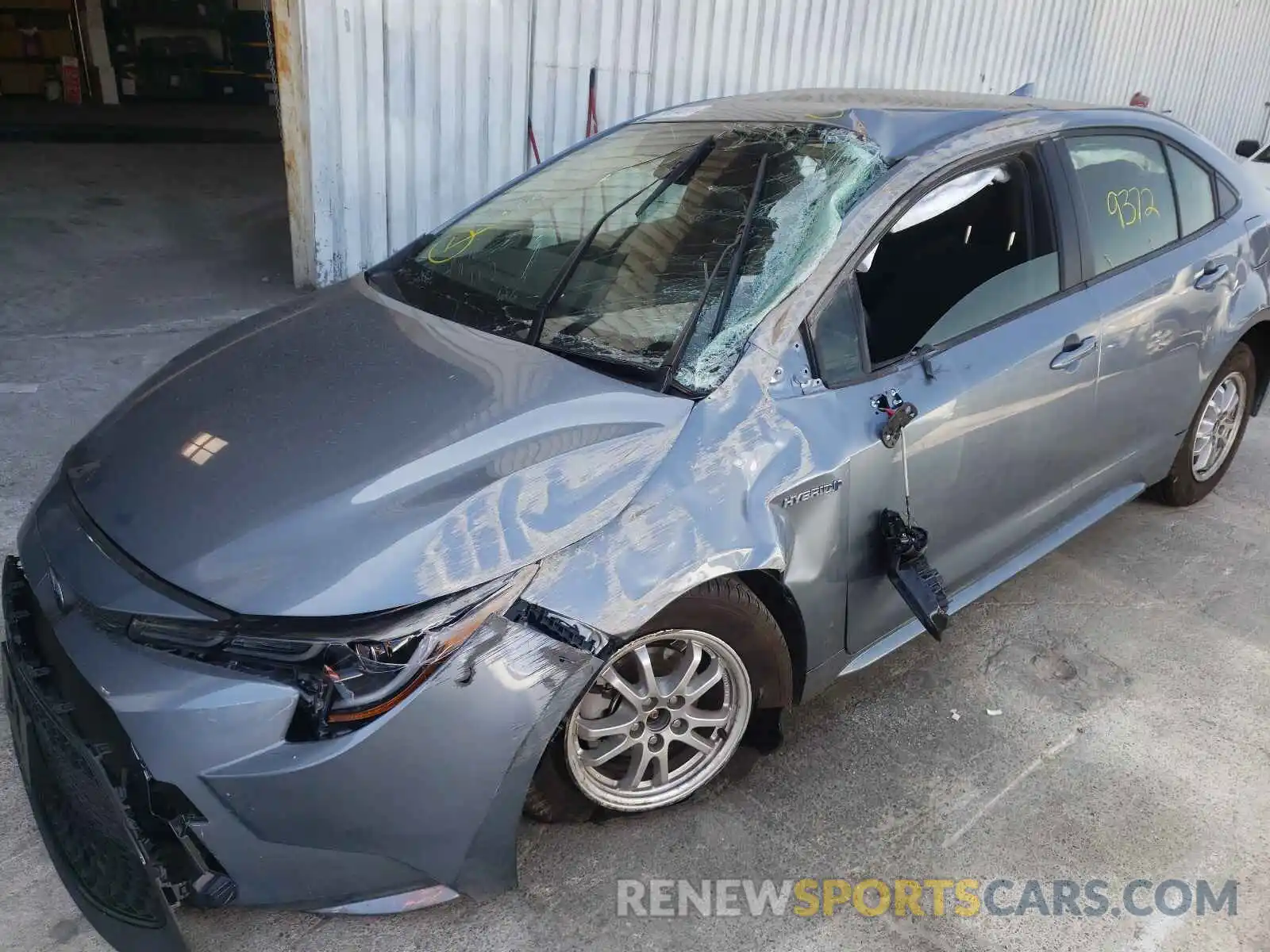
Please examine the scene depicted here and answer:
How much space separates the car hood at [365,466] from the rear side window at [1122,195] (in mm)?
1746

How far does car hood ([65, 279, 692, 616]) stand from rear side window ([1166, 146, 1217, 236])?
94.3 inches

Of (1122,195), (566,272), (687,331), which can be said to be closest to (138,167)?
(566,272)

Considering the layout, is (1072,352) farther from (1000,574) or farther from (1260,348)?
(1260,348)

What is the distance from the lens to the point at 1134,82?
10.9m

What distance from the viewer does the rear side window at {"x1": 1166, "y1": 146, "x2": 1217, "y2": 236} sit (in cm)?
361

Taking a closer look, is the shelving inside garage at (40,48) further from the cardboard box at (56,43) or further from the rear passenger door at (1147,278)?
the rear passenger door at (1147,278)

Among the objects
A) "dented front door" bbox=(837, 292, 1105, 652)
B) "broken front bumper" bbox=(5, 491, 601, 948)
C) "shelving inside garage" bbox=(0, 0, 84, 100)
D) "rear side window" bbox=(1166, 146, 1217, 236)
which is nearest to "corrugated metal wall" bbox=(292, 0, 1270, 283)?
"rear side window" bbox=(1166, 146, 1217, 236)

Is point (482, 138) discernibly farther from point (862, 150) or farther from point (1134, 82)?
point (1134, 82)

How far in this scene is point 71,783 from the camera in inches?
77.9

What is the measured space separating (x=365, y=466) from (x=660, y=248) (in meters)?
1.10

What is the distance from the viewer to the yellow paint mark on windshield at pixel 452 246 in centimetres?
317

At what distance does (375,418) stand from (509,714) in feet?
2.58

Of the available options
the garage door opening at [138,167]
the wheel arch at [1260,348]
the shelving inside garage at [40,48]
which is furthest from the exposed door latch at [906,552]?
the shelving inside garage at [40,48]

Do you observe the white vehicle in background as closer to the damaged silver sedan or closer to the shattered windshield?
the damaged silver sedan
